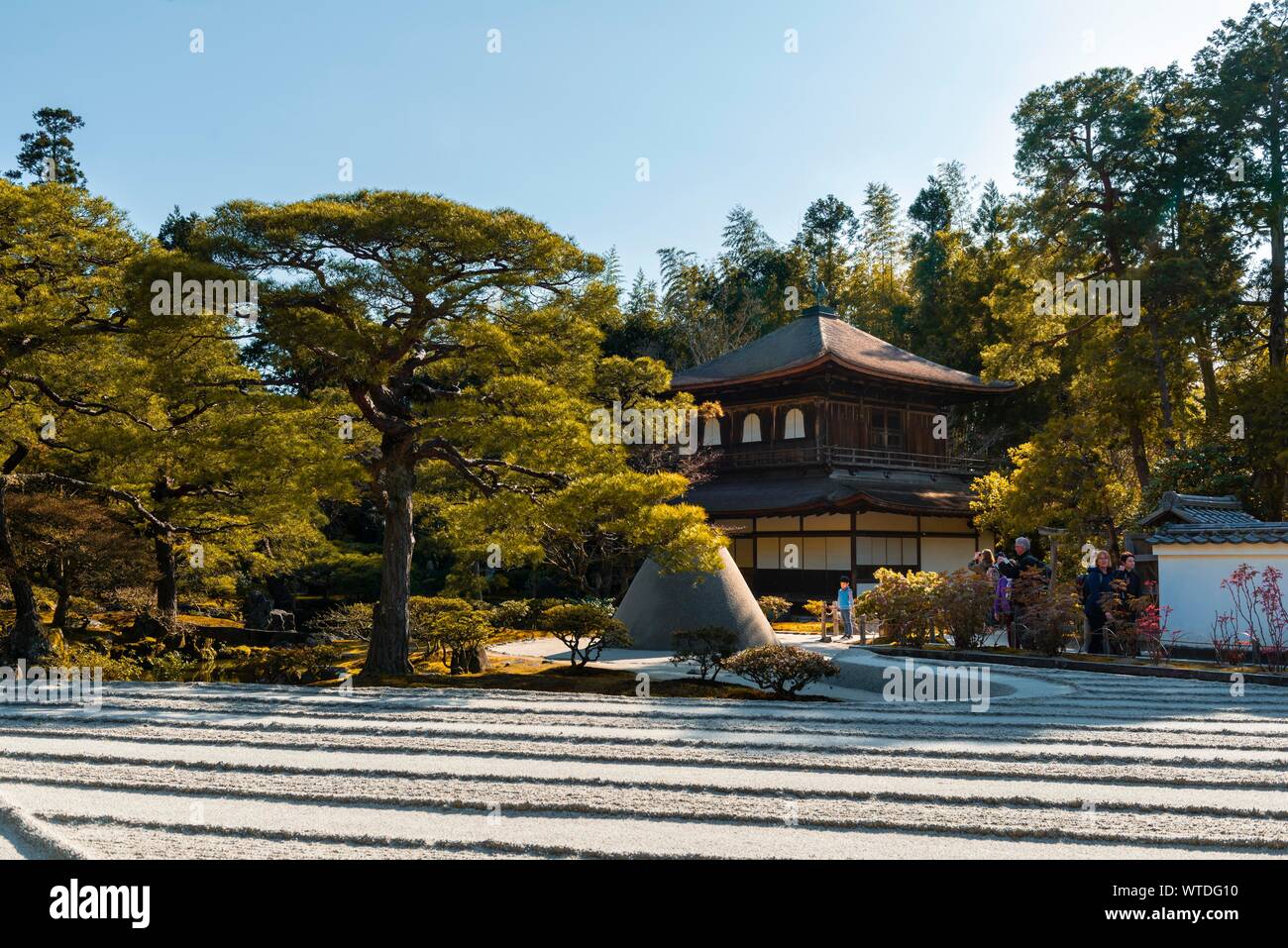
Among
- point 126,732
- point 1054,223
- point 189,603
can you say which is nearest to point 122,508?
point 189,603

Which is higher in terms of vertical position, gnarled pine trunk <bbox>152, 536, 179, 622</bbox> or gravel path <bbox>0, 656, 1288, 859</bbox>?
gnarled pine trunk <bbox>152, 536, 179, 622</bbox>

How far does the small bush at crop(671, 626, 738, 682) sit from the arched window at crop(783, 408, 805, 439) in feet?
57.3

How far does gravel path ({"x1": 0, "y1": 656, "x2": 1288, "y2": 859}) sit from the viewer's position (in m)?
5.21

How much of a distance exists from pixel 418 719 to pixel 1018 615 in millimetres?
8298

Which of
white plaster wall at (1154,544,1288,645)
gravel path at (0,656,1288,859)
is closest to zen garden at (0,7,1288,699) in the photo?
white plaster wall at (1154,544,1288,645)

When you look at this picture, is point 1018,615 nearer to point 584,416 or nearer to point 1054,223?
point 584,416

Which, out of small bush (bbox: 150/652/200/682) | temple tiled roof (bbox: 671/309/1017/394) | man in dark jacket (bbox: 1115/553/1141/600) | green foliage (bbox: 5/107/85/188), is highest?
green foliage (bbox: 5/107/85/188)

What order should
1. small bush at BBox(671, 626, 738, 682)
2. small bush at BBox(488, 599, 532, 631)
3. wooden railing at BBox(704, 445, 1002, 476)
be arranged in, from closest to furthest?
small bush at BBox(671, 626, 738, 682), small bush at BBox(488, 599, 532, 631), wooden railing at BBox(704, 445, 1002, 476)

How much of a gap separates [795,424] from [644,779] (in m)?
23.6

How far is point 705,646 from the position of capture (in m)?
12.4

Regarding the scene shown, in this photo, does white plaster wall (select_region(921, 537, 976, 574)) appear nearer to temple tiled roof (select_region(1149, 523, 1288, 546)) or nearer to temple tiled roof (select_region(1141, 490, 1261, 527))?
→ temple tiled roof (select_region(1141, 490, 1261, 527))

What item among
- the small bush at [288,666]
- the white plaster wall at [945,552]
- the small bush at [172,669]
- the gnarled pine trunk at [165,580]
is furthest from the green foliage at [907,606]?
the white plaster wall at [945,552]

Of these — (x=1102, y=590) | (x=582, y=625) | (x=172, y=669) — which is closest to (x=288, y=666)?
(x=172, y=669)

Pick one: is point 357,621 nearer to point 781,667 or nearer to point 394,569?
point 394,569
